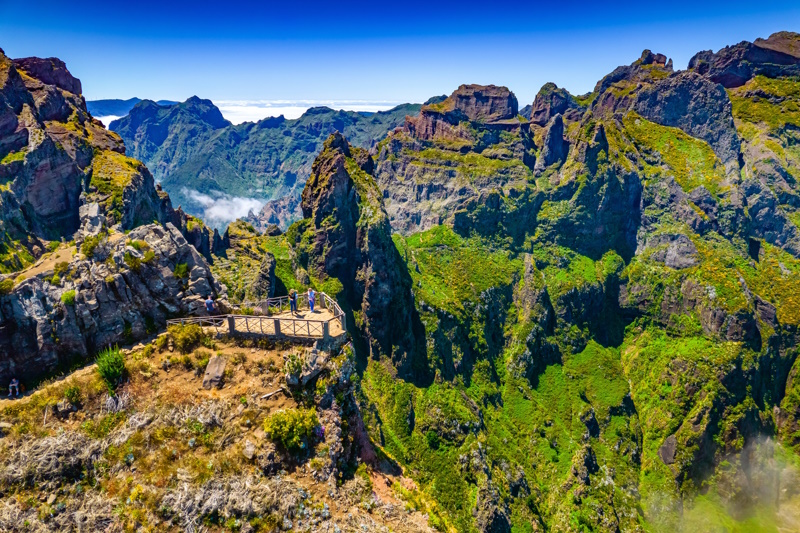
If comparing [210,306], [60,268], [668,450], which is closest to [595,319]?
[668,450]

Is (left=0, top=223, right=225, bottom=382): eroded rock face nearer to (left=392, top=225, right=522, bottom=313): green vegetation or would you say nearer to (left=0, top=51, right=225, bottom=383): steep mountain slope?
(left=0, top=51, right=225, bottom=383): steep mountain slope

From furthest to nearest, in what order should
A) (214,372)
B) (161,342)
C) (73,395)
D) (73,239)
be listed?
(73,239), (161,342), (214,372), (73,395)

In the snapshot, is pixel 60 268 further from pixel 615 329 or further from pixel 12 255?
pixel 615 329

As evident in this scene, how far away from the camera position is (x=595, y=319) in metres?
160

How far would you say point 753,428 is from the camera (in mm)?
122688

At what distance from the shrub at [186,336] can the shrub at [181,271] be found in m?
5.65

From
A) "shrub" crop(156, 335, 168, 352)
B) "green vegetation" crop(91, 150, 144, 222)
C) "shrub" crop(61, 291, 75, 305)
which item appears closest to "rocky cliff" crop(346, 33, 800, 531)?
"shrub" crop(156, 335, 168, 352)

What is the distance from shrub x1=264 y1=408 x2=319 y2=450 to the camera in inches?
1180

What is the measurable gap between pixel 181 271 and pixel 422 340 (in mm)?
93383

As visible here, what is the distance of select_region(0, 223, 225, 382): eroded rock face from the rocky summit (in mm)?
232

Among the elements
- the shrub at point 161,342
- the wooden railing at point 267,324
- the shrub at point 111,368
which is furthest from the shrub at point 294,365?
the shrub at point 111,368

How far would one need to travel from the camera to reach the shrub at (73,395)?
31.1 meters

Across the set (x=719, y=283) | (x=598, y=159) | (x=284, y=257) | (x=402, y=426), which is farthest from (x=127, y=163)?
(x=719, y=283)

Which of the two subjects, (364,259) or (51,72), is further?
(51,72)
